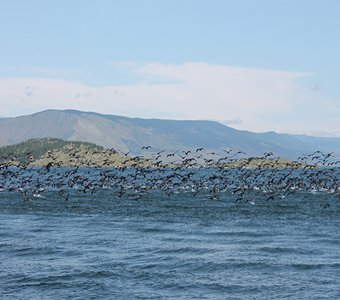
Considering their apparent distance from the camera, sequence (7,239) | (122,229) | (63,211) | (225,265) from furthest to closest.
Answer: (63,211) → (122,229) → (7,239) → (225,265)

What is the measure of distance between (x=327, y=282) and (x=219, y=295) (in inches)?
324

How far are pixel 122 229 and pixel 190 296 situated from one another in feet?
112

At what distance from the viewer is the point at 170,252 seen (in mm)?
57969

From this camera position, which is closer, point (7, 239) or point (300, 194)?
point (7, 239)

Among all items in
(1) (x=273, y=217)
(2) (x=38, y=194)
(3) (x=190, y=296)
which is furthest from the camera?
(2) (x=38, y=194)

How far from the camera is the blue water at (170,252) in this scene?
144 feet

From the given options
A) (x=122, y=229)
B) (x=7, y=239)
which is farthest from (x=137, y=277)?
(x=122, y=229)

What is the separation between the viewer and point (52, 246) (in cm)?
6134

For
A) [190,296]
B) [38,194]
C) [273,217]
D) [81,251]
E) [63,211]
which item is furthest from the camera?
[38,194]

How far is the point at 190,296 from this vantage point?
41.8m

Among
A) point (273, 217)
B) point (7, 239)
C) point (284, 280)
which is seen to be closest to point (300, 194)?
point (273, 217)

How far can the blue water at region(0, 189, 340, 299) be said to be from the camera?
144 feet

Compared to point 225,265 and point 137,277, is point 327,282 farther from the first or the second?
point 137,277

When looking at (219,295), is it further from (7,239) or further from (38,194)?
(38,194)
